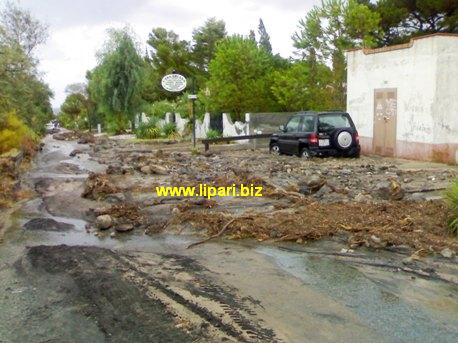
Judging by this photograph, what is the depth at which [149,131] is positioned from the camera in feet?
115

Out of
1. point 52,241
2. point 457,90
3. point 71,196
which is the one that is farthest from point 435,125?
point 52,241

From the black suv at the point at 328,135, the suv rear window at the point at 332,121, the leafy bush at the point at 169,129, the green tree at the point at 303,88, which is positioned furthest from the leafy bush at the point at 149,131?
the suv rear window at the point at 332,121

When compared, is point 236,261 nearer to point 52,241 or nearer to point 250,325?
point 250,325

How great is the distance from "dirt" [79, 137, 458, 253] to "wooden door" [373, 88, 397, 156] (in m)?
2.07

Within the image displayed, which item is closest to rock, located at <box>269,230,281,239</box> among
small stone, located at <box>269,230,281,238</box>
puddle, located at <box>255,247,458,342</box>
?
small stone, located at <box>269,230,281,238</box>

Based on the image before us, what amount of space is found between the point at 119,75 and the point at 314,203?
34020mm

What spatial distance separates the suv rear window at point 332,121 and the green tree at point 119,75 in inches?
1013

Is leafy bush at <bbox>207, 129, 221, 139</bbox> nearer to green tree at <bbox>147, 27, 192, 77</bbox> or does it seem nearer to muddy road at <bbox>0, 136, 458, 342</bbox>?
muddy road at <bbox>0, 136, 458, 342</bbox>

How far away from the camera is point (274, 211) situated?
9016 millimetres

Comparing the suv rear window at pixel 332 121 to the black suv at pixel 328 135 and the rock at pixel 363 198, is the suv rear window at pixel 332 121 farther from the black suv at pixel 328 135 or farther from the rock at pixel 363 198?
the rock at pixel 363 198

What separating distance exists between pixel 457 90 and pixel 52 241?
42.1 ft

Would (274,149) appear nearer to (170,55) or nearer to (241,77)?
(241,77)

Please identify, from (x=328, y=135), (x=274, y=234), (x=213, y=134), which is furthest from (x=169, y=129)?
(x=274, y=234)

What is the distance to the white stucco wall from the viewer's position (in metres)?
15.6
